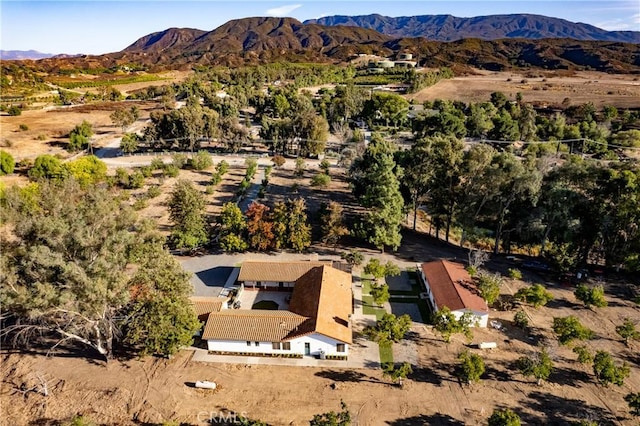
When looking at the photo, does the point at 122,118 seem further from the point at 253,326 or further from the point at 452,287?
the point at 452,287

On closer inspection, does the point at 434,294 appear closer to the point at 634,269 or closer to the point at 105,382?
the point at 634,269

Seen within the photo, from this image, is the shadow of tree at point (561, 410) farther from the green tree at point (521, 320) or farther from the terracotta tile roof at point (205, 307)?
the terracotta tile roof at point (205, 307)

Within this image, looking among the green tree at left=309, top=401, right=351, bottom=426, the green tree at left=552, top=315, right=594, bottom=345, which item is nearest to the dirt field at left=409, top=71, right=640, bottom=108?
the green tree at left=552, top=315, right=594, bottom=345

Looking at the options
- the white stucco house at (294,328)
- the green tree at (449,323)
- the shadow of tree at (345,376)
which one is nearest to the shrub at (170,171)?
the white stucco house at (294,328)

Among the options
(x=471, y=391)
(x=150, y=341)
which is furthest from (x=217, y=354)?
(x=471, y=391)

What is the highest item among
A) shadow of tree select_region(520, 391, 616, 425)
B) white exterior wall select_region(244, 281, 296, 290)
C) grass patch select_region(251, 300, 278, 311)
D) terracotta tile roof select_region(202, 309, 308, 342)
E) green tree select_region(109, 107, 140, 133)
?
green tree select_region(109, 107, 140, 133)

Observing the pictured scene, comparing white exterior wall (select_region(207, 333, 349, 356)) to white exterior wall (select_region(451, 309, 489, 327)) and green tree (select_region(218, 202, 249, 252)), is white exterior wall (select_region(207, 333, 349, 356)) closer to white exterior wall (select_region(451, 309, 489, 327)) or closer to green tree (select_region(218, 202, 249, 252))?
white exterior wall (select_region(451, 309, 489, 327))

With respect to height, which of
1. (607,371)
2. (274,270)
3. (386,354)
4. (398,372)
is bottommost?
(386,354)

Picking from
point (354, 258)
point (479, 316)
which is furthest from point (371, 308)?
point (479, 316)
